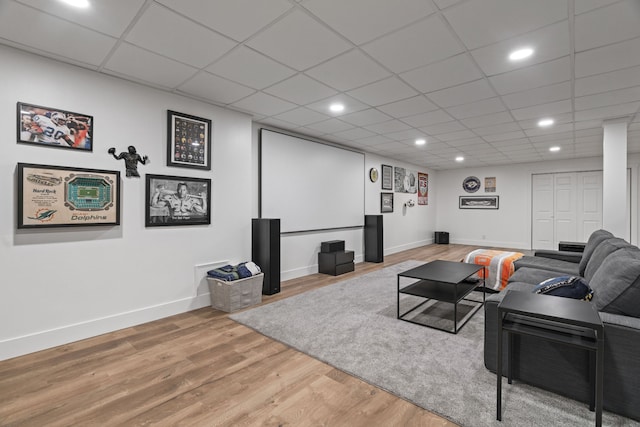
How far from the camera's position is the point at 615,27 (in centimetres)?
213

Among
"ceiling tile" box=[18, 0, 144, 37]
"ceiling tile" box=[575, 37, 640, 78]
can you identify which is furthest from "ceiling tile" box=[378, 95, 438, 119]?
"ceiling tile" box=[18, 0, 144, 37]

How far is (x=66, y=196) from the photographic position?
2.70 metres

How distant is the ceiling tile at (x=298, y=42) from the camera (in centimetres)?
214

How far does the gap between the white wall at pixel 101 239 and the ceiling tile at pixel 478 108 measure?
2972 millimetres

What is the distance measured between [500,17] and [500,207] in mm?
8084

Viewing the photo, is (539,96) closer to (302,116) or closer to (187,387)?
(302,116)

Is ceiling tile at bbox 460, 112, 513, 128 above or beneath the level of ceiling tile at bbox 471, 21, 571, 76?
above

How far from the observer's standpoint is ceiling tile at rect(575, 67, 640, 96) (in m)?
2.84

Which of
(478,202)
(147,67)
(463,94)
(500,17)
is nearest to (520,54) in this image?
(500,17)

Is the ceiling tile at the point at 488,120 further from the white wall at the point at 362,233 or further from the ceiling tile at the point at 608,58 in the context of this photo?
the white wall at the point at 362,233

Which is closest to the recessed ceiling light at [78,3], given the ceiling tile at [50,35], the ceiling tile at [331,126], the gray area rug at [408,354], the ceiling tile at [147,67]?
the ceiling tile at [50,35]

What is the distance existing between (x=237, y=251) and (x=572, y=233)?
859cm

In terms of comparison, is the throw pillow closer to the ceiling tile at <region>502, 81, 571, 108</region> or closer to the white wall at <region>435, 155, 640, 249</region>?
the ceiling tile at <region>502, 81, 571, 108</region>

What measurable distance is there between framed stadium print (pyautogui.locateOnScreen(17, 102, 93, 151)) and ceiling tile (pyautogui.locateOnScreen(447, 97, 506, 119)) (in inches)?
160
